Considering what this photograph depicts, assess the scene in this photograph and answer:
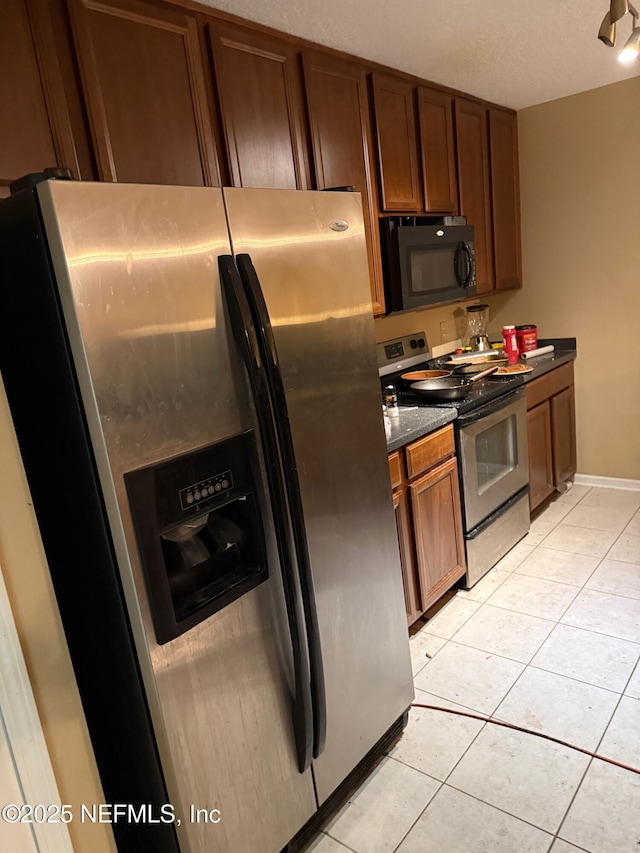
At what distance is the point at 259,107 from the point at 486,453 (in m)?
1.81

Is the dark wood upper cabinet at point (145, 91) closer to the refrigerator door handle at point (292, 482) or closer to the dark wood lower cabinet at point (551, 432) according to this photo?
the refrigerator door handle at point (292, 482)

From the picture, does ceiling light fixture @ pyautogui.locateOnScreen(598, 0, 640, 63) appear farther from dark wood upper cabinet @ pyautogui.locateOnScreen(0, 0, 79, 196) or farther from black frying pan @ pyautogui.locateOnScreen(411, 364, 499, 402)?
dark wood upper cabinet @ pyautogui.locateOnScreen(0, 0, 79, 196)

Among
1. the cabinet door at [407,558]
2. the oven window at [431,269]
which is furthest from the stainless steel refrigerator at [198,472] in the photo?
the oven window at [431,269]

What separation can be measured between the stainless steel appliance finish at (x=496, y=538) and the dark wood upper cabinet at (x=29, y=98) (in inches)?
86.9

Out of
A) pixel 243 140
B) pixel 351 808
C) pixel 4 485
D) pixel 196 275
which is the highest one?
pixel 243 140

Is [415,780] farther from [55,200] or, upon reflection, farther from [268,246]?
[55,200]

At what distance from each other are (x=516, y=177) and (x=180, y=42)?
8.25 feet

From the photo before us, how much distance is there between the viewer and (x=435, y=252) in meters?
2.81

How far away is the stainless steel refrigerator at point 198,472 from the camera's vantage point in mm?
1047

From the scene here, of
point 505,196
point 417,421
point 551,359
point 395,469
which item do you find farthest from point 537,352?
point 395,469

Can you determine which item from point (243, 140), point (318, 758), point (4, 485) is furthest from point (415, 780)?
point (243, 140)

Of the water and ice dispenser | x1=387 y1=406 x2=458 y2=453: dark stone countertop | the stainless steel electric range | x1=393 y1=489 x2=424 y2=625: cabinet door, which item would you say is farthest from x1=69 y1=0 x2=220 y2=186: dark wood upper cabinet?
the stainless steel electric range

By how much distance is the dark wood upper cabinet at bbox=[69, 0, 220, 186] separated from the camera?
154 centimetres

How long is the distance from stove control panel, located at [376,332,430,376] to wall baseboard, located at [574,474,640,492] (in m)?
1.45
